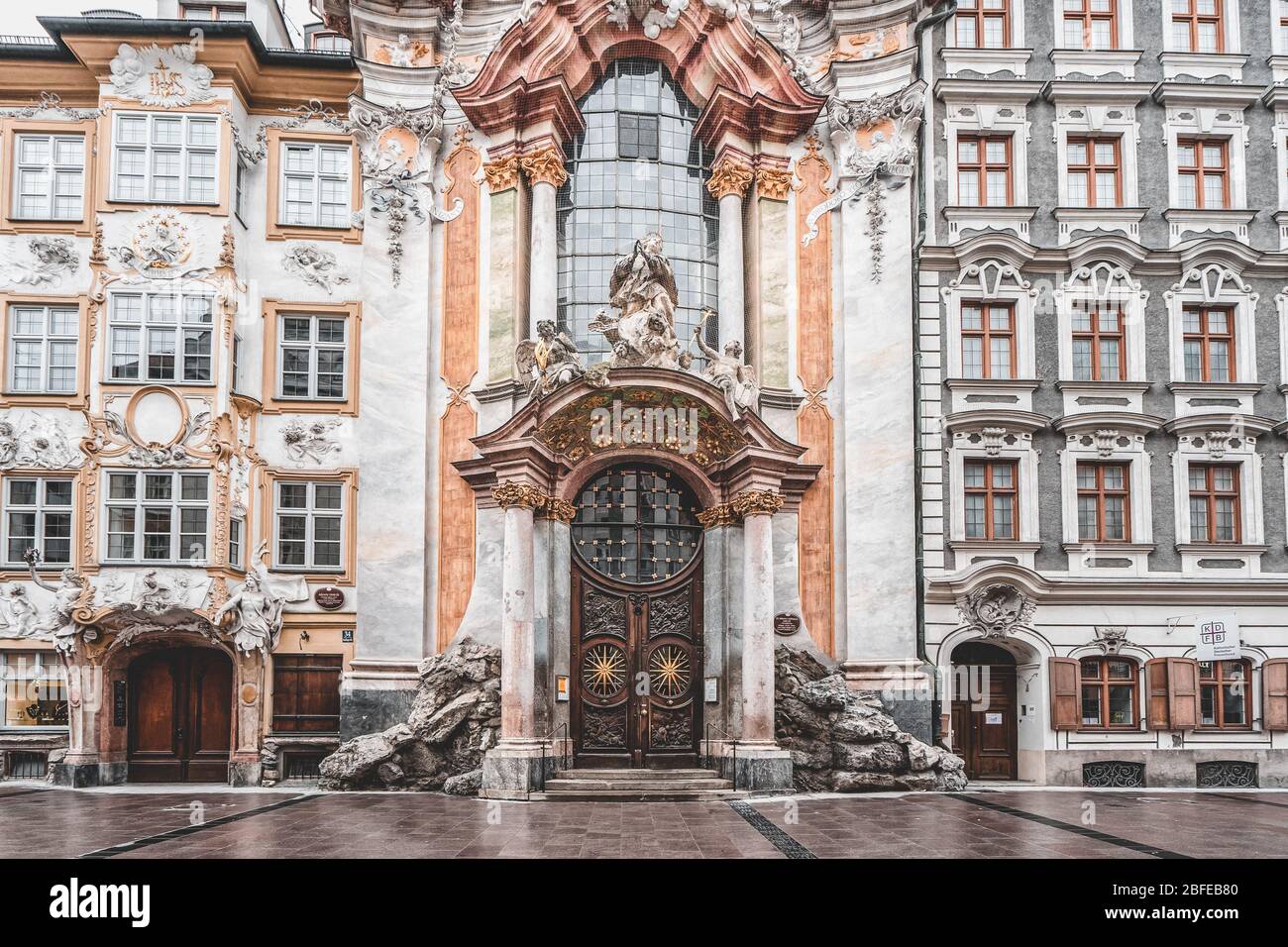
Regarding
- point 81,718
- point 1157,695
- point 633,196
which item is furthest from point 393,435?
point 1157,695

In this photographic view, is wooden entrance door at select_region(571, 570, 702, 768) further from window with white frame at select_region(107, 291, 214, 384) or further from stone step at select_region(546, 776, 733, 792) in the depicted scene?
window with white frame at select_region(107, 291, 214, 384)

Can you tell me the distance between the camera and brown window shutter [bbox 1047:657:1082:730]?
21.4m

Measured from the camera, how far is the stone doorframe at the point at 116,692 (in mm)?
20984

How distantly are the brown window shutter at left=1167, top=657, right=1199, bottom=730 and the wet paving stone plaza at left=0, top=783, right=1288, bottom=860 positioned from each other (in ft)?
4.94

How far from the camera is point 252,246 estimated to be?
74.9 ft

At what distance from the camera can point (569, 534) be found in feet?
69.6

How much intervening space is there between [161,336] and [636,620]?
34.8ft

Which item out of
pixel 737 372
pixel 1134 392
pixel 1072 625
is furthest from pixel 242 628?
pixel 1134 392

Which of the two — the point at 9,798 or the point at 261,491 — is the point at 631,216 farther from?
the point at 9,798

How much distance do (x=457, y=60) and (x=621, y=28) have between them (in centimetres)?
A: 337

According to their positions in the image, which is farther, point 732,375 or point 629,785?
point 732,375

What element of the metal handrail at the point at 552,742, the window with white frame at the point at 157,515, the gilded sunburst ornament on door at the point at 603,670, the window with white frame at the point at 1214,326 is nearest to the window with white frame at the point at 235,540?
the window with white frame at the point at 157,515

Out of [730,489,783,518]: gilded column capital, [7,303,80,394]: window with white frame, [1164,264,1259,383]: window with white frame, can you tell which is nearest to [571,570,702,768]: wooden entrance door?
[730,489,783,518]: gilded column capital

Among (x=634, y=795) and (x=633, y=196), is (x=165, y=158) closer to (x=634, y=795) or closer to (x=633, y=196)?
(x=633, y=196)
